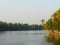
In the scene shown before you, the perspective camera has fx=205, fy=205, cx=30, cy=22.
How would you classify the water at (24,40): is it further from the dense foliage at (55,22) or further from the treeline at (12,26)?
the treeline at (12,26)

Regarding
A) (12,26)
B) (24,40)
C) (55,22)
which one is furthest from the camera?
(12,26)

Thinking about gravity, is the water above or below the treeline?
below

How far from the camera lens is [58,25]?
258ft

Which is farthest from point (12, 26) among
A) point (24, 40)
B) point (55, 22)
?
point (24, 40)

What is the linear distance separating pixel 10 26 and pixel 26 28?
30.2m

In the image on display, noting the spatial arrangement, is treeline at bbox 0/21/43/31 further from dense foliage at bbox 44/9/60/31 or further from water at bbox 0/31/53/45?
water at bbox 0/31/53/45

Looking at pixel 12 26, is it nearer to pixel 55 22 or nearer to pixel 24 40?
pixel 55 22

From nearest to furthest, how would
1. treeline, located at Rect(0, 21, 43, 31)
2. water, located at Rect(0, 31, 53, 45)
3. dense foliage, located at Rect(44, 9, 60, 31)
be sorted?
1. water, located at Rect(0, 31, 53, 45)
2. dense foliage, located at Rect(44, 9, 60, 31)
3. treeline, located at Rect(0, 21, 43, 31)

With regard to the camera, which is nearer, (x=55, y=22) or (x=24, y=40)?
(x=24, y=40)

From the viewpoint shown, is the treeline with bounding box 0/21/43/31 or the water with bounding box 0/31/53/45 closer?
the water with bounding box 0/31/53/45

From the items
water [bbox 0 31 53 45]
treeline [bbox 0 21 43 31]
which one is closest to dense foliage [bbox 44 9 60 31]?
water [bbox 0 31 53 45]

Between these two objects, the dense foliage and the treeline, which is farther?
the treeline

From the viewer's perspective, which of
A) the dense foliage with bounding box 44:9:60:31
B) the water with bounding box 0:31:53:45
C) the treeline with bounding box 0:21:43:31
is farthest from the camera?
the treeline with bounding box 0:21:43:31

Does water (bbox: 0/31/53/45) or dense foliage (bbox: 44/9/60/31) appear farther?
dense foliage (bbox: 44/9/60/31)
